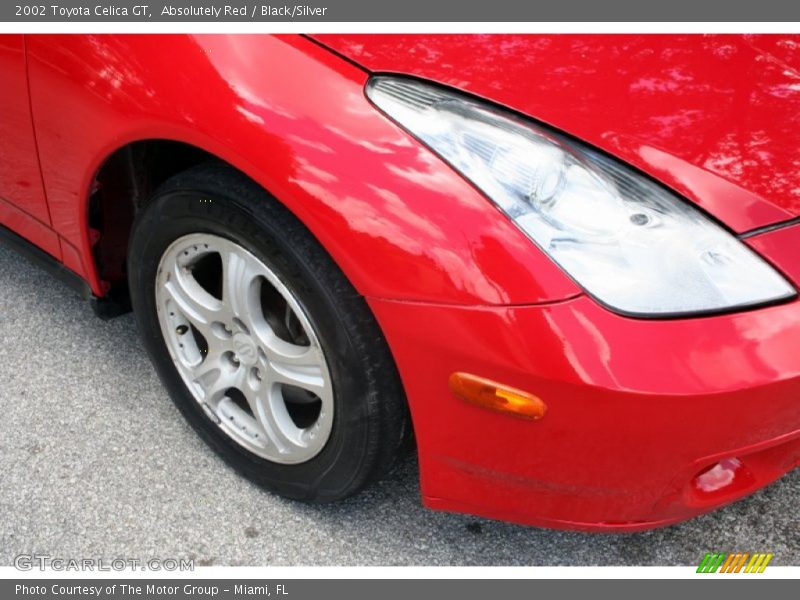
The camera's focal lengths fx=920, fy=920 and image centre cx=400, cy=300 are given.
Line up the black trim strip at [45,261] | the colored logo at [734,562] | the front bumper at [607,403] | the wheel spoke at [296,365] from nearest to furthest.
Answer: the front bumper at [607,403]
the wheel spoke at [296,365]
the colored logo at [734,562]
the black trim strip at [45,261]

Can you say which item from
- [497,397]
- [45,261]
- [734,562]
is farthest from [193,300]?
[734,562]

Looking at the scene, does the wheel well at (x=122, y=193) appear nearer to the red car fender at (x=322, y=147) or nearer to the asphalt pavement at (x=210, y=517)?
the red car fender at (x=322, y=147)

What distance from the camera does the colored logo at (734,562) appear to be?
6.62 feet

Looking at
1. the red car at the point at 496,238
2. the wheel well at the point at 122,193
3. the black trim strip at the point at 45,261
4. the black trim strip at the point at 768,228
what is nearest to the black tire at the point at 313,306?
the red car at the point at 496,238

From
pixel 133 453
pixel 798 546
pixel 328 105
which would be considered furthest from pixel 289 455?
pixel 798 546

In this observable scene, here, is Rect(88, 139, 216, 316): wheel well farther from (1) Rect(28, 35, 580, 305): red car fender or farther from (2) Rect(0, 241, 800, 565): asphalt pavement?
(2) Rect(0, 241, 800, 565): asphalt pavement

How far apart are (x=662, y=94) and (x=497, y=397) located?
0.67 m

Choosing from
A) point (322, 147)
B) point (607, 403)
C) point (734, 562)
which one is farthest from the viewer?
point (734, 562)

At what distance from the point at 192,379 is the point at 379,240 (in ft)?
2.74

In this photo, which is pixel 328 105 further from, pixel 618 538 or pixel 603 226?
pixel 618 538

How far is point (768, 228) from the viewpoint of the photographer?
1.61 metres

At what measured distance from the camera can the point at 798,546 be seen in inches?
80.9

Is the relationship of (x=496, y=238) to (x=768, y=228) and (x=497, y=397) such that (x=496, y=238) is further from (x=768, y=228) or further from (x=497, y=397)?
(x=768, y=228)

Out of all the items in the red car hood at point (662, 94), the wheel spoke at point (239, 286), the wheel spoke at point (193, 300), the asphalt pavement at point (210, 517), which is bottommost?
the asphalt pavement at point (210, 517)
